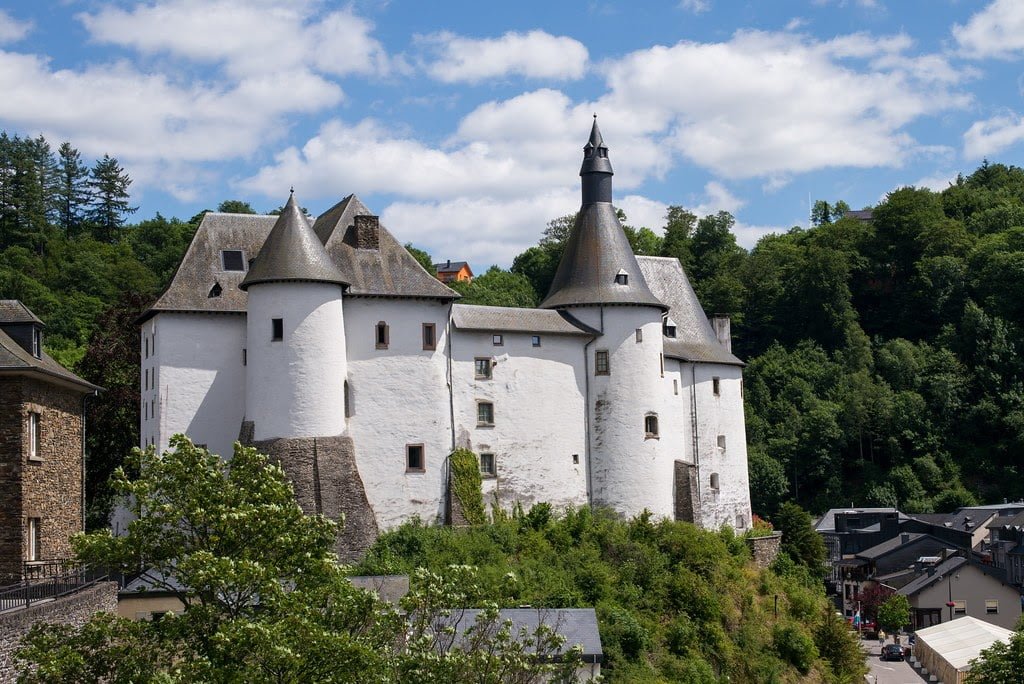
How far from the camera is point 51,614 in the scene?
20.2m

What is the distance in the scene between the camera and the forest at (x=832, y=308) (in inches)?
2992

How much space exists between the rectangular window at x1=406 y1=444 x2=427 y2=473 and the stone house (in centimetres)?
1223

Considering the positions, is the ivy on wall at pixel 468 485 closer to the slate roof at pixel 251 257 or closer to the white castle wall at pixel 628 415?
the white castle wall at pixel 628 415

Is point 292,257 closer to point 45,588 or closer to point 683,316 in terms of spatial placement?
point 683,316

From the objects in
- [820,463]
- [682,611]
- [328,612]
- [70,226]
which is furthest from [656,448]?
[70,226]

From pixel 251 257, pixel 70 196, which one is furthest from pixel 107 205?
pixel 251 257

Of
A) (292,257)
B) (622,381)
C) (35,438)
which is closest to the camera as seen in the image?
(35,438)

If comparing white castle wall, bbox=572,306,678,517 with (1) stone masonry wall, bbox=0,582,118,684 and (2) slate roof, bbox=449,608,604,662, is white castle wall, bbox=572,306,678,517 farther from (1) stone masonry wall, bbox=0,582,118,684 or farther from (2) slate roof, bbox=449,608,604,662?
(1) stone masonry wall, bbox=0,582,118,684

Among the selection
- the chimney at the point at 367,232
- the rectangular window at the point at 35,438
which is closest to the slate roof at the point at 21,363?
the rectangular window at the point at 35,438

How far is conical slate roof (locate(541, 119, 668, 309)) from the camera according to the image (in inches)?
1754

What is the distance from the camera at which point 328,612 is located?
19.9 metres

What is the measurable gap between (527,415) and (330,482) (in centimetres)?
791

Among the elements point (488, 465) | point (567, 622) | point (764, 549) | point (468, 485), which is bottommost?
point (567, 622)

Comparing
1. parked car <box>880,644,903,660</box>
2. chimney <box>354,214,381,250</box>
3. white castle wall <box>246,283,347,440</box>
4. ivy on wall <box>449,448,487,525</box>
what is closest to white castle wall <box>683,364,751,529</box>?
ivy on wall <box>449,448,487,525</box>
